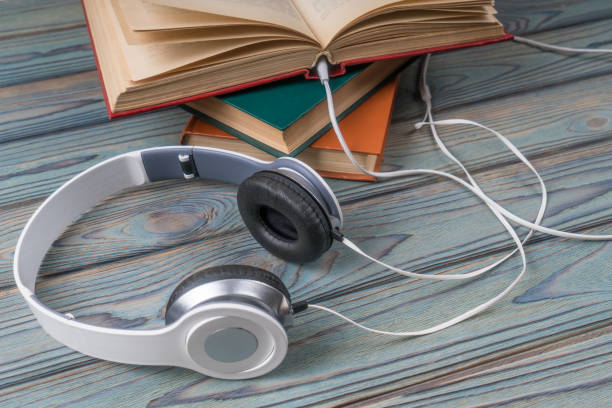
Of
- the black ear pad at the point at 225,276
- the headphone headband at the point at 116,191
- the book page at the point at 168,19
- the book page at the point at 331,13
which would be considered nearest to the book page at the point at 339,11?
the book page at the point at 331,13

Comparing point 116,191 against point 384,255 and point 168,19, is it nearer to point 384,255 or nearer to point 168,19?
point 168,19

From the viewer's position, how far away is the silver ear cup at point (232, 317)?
528 mm

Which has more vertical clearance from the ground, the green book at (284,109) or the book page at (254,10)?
the book page at (254,10)

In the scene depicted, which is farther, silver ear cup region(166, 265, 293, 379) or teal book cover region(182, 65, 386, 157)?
teal book cover region(182, 65, 386, 157)

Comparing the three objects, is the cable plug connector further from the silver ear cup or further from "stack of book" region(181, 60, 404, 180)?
the silver ear cup

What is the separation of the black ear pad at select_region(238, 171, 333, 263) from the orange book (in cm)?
17

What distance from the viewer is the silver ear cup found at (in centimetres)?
53

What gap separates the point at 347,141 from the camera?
2.65ft

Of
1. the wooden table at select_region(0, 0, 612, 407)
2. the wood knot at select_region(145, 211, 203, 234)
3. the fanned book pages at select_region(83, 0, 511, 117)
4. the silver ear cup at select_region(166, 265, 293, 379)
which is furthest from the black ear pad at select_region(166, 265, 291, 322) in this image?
the fanned book pages at select_region(83, 0, 511, 117)

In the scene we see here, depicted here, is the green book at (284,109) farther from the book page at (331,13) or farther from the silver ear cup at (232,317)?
the silver ear cup at (232,317)

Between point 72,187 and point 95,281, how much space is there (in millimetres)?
126

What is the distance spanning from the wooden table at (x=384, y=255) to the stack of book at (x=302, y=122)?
0.06m

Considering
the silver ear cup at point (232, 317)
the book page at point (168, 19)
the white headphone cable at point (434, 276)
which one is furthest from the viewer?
the book page at point (168, 19)

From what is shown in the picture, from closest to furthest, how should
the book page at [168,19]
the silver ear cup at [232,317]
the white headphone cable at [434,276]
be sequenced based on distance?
the silver ear cup at [232,317]
the white headphone cable at [434,276]
the book page at [168,19]
